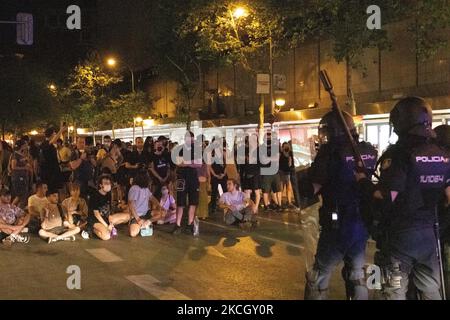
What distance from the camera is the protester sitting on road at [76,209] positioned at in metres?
10.5

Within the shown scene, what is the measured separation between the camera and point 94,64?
132ft

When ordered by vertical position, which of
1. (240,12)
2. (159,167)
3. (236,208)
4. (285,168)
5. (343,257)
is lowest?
(236,208)

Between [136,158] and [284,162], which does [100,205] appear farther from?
[284,162]

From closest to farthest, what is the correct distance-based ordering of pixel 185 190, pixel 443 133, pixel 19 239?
pixel 443 133 → pixel 19 239 → pixel 185 190

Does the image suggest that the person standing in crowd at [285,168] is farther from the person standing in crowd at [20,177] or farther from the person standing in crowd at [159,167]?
the person standing in crowd at [20,177]

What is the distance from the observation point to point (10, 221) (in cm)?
991

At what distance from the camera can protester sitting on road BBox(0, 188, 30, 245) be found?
9734mm

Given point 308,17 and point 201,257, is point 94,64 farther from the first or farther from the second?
point 201,257

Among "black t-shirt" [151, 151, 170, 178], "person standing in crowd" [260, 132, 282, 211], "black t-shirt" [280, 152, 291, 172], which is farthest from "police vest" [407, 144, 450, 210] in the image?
"black t-shirt" [280, 152, 291, 172]

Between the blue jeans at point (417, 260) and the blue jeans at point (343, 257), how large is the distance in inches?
20.4

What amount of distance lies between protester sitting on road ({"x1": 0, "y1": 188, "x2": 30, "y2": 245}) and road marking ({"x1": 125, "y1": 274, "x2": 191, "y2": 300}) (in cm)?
337

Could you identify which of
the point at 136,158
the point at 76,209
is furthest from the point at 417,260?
the point at 136,158

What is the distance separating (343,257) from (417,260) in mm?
739
